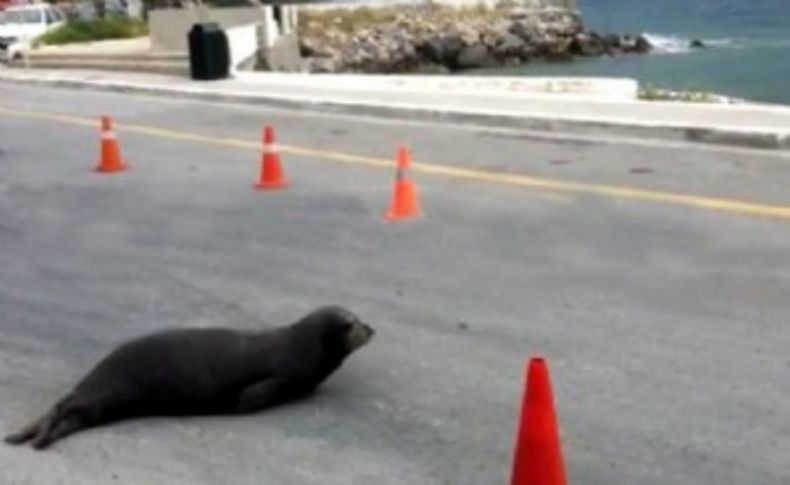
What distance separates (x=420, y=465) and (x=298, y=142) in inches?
468

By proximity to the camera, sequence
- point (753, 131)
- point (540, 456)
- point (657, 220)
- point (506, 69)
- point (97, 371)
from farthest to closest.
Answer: point (506, 69) → point (753, 131) → point (657, 220) → point (97, 371) → point (540, 456)

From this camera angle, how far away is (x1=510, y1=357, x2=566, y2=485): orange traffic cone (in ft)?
16.1

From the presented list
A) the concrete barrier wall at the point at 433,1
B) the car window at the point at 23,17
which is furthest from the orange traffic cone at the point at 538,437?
the concrete barrier wall at the point at 433,1

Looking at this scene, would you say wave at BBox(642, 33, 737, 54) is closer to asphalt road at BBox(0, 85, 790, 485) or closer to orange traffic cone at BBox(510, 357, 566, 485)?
asphalt road at BBox(0, 85, 790, 485)

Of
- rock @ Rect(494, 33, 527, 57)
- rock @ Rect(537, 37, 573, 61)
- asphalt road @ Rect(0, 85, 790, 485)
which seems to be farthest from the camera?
rock @ Rect(537, 37, 573, 61)

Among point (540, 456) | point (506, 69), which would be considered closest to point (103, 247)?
point (540, 456)

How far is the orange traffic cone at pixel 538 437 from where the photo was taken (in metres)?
4.90

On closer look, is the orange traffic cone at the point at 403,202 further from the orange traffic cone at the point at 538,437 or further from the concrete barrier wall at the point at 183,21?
the concrete barrier wall at the point at 183,21

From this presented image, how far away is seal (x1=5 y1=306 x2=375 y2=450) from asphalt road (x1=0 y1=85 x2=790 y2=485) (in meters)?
0.10

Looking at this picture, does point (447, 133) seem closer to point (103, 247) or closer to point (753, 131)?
point (753, 131)

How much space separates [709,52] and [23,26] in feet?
133

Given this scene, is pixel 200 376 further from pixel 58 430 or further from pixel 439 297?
pixel 439 297

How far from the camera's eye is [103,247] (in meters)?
11.7

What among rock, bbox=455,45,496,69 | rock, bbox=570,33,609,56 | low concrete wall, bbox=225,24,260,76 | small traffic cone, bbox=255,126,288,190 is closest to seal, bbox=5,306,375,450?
small traffic cone, bbox=255,126,288,190
